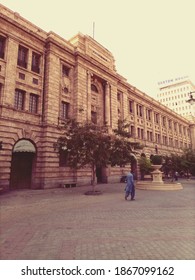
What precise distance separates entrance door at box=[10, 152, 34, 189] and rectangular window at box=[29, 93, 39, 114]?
438 centimetres

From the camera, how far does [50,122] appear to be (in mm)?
19562

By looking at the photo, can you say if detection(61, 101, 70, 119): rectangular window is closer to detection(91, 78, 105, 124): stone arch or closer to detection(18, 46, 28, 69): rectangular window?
detection(91, 78, 105, 124): stone arch

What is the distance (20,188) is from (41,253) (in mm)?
15061

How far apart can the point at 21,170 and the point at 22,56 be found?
37.4 ft

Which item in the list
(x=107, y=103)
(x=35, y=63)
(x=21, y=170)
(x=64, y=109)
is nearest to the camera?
(x=21, y=170)

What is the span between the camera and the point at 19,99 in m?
18.5

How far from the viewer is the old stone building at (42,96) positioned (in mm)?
17234

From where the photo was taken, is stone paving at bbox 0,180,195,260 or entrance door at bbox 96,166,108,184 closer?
stone paving at bbox 0,180,195,260

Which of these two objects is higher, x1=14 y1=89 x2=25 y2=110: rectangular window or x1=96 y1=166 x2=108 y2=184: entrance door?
x1=14 y1=89 x2=25 y2=110: rectangular window

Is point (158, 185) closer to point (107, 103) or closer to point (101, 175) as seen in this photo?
point (101, 175)

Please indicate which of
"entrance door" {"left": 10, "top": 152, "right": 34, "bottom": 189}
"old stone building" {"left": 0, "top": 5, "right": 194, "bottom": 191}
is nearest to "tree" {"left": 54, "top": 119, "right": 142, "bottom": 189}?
"old stone building" {"left": 0, "top": 5, "right": 194, "bottom": 191}

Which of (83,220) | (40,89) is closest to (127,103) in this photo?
(40,89)

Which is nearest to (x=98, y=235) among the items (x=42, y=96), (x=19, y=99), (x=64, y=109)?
(x=19, y=99)

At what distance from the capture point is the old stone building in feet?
56.5
